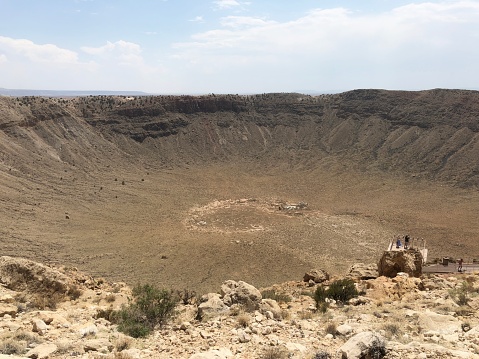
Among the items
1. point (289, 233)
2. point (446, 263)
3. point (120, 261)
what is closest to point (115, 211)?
point (120, 261)

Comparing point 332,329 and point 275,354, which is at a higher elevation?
point 275,354

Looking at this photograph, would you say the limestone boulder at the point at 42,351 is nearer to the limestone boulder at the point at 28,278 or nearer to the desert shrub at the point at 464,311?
the limestone boulder at the point at 28,278

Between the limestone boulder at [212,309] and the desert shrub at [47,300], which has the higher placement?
the limestone boulder at [212,309]

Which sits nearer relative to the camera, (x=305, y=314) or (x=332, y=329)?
(x=332, y=329)

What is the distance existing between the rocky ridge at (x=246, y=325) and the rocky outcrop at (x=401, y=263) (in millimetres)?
3045

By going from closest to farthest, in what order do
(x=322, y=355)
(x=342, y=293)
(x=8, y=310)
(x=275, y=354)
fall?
(x=322, y=355), (x=275, y=354), (x=8, y=310), (x=342, y=293)

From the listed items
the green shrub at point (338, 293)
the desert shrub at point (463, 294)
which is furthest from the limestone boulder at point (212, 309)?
the desert shrub at point (463, 294)

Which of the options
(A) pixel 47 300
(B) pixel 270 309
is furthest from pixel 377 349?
(A) pixel 47 300

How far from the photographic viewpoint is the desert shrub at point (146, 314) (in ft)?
32.0

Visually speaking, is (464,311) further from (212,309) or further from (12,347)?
(12,347)

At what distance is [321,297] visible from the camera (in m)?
13.5

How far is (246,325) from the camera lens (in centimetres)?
986

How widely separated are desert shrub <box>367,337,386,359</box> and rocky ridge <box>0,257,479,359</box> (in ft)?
0.26

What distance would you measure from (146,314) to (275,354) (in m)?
4.52
